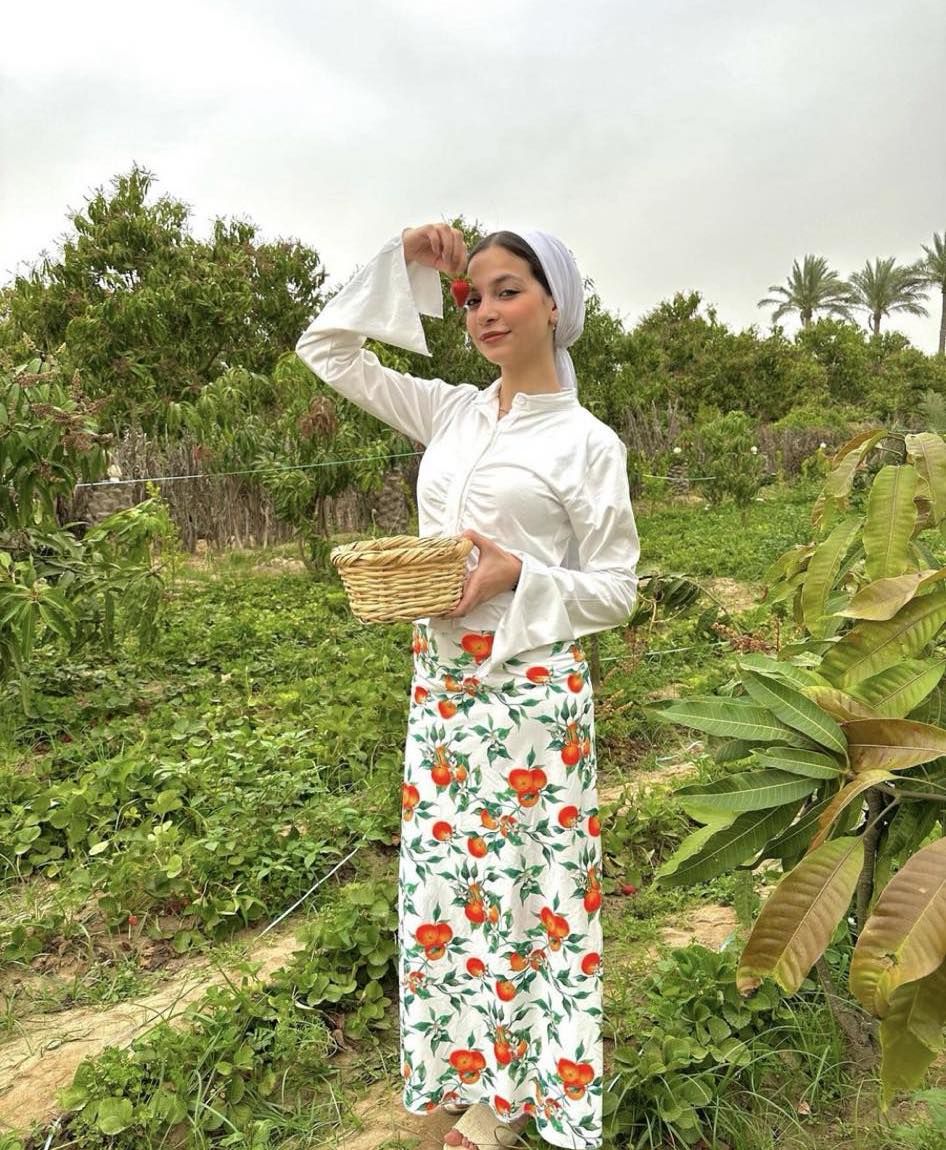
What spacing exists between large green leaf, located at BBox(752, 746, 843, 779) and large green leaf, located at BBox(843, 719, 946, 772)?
0.03 metres

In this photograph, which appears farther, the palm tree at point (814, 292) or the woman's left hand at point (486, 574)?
the palm tree at point (814, 292)

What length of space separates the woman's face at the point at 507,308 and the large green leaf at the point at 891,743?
81 cm

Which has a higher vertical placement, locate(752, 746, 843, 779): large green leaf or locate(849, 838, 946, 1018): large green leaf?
locate(752, 746, 843, 779): large green leaf

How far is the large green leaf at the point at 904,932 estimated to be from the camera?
87 centimetres

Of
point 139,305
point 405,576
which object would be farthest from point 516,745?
point 139,305

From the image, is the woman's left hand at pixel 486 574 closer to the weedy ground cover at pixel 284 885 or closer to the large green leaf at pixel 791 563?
the large green leaf at pixel 791 563

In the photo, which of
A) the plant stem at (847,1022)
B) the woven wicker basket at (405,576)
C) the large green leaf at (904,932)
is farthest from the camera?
the plant stem at (847,1022)

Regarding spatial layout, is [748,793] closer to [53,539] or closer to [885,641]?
[885,641]

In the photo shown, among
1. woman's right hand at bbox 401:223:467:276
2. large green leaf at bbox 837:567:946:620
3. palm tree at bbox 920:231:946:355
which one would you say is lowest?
large green leaf at bbox 837:567:946:620

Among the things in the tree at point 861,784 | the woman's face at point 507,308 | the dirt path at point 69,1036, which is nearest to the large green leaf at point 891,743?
the tree at point 861,784

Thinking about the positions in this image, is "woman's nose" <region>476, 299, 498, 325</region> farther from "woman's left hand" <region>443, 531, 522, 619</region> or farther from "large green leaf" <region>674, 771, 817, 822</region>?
"large green leaf" <region>674, 771, 817, 822</region>

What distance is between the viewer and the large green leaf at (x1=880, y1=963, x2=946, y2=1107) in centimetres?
95

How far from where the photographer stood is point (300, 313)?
1545 centimetres

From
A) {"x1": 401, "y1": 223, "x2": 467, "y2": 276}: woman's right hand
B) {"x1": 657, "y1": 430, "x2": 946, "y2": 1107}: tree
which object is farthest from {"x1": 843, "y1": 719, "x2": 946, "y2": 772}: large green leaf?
{"x1": 401, "y1": 223, "x2": 467, "y2": 276}: woman's right hand
